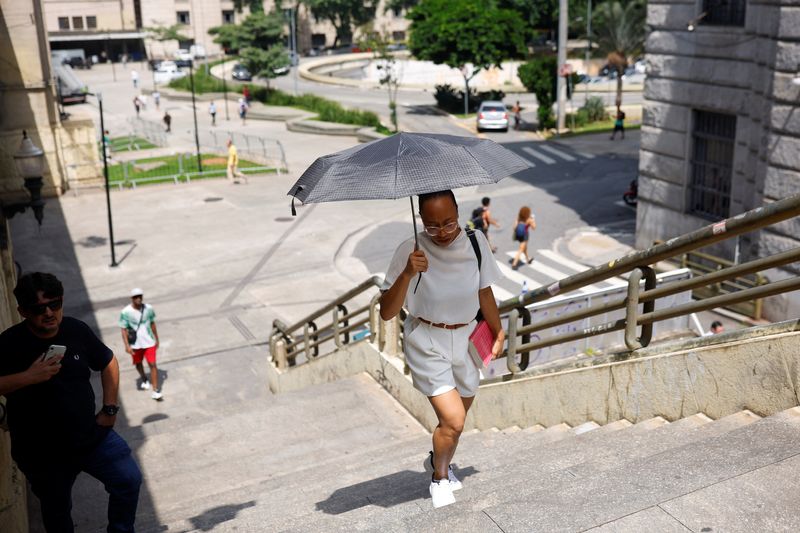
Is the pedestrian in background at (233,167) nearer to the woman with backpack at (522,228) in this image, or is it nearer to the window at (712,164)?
the woman with backpack at (522,228)

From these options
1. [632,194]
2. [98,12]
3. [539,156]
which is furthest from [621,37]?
[98,12]

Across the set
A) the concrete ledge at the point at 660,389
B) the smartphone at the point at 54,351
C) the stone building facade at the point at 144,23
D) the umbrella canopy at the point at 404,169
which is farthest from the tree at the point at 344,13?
the smartphone at the point at 54,351

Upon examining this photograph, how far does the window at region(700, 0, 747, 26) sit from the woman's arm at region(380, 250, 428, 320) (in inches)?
555

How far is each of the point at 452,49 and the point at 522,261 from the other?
28.8m

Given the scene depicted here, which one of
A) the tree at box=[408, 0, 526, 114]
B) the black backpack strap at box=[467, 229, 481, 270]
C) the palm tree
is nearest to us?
the black backpack strap at box=[467, 229, 481, 270]

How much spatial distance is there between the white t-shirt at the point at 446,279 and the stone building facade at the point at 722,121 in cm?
1127

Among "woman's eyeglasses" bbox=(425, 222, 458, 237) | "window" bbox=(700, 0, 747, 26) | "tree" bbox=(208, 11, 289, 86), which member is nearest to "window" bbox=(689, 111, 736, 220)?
"window" bbox=(700, 0, 747, 26)

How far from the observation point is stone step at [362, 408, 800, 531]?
13.5 ft

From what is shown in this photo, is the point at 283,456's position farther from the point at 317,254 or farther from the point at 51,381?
the point at 317,254

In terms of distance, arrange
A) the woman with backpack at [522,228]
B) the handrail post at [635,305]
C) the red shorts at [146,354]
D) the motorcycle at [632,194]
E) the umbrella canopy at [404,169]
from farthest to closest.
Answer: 1. the motorcycle at [632,194]
2. the woman with backpack at [522,228]
3. the red shorts at [146,354]
4. the handrail post at [635,305]
5. the umbrella canopy at [404,169]

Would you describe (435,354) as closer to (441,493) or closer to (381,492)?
(441,493)

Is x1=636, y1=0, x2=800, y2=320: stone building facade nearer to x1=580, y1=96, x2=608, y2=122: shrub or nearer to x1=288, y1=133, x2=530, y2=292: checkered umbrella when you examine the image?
x1=288, y1=133, x2=530, y2=292: checkered umbrella

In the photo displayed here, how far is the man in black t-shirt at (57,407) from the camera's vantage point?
15.8 feet

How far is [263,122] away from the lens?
47.8 meters
